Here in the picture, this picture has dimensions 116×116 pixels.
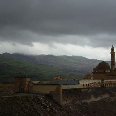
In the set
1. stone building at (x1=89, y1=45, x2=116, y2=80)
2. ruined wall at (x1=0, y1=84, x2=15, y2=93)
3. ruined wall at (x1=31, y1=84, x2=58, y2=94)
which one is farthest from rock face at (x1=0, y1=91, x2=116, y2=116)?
stone building at (x1=89, y1=45, x2=116, y2=80)

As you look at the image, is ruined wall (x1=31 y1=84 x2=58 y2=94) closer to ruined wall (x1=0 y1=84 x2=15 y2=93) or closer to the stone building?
ruined wall (x1=0 y1=84 x2=15 y2=93)

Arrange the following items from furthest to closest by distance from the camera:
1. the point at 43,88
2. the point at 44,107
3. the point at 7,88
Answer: the point at 7,88
the point at 43,88
the point at 44,107

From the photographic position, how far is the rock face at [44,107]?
3775 centimetres

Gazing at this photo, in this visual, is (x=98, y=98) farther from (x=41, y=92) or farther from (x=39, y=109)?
(x=39, y=109)

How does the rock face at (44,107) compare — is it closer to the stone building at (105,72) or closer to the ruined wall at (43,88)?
the ruined wall at (43,88)

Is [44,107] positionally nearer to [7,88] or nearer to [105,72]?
[7,88]

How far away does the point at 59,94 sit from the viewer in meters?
46.0

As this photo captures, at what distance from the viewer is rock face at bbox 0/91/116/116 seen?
124ft

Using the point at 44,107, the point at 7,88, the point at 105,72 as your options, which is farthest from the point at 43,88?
the point at 105,72

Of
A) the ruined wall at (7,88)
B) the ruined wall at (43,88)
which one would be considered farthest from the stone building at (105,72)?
the ruined wall at (7,88)

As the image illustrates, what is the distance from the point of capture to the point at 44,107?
41.4 metres

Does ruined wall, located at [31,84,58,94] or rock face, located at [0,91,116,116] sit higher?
ruined wall, located at [31,84,58,94]

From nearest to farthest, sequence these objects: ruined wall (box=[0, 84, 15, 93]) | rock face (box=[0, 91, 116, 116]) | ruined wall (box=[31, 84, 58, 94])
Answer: rock face (box=[0, 91, 116, 116]), ruined wall (box=[31, 84, 58, 94]), ruined wall (box=[0, 84, 15, 93])

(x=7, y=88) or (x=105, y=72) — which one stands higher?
(x=105, y=72)
